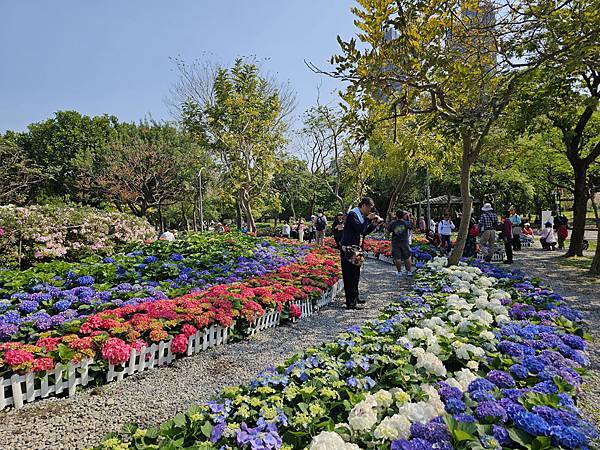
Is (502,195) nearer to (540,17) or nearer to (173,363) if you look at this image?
(540,17)

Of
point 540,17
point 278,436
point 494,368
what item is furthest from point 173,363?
point 540,17

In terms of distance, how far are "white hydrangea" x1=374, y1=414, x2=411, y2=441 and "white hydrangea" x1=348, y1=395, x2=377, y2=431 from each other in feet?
0.19

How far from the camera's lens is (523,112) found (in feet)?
28.6

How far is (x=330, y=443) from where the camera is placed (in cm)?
195

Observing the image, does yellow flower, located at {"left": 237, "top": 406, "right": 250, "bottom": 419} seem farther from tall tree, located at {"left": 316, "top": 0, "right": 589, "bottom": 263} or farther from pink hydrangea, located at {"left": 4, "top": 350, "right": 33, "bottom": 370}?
tall tree, located at {"left": 316, "top": 0, "right": 589, "bottom": 263}

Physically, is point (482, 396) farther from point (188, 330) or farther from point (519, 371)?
point (188, 330)

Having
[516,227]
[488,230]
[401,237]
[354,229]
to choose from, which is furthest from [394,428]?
[516,227]

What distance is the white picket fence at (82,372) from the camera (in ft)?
10.5

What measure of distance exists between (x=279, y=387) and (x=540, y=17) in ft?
19.5

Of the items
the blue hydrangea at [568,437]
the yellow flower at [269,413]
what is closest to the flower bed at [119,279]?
the yellow flower at [269,413]

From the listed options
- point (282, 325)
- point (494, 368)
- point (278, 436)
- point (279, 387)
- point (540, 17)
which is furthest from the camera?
point (282, 325)

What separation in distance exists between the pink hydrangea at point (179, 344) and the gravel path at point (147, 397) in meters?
0.17

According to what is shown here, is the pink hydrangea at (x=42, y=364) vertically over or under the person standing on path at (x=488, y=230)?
under

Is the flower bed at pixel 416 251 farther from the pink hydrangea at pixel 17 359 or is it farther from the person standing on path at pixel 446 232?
the pink hydrangea at pixel 17 359
